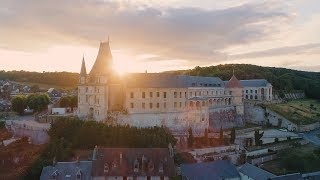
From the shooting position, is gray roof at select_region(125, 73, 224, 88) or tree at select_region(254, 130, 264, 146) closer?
tree at select_region(254, 130, 264, 146)

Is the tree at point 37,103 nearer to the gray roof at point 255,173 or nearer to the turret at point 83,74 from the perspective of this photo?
the turret at point 83,74

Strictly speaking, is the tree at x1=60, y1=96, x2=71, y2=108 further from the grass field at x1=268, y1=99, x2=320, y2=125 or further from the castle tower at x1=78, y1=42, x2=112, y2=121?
the grass field at x1=268, y1=99, x2=320, y2=125

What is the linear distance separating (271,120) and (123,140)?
3759 cm

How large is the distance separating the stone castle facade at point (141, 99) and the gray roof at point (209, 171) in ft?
53.0

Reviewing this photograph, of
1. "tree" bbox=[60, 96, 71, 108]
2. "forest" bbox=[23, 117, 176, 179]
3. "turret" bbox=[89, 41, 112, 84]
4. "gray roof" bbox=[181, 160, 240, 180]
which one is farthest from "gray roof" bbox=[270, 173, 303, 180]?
"tree" bbox=[60, 96, 71, 108]

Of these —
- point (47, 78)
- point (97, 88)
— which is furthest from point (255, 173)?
point (47, 78)

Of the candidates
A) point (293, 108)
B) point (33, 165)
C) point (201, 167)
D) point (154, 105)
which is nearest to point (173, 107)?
point (154, 105)

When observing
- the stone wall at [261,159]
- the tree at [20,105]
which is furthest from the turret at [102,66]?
the tree at [20,105]

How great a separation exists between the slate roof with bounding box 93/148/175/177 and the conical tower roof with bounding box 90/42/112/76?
16784mm

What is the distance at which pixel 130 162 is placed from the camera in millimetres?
45406

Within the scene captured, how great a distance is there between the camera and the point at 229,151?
57.4 m

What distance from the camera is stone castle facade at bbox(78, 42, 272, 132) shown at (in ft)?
197

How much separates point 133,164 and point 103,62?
69.7 feet

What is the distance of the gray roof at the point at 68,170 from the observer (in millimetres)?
43625
